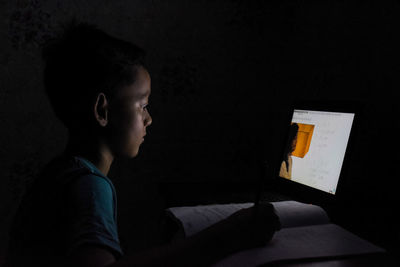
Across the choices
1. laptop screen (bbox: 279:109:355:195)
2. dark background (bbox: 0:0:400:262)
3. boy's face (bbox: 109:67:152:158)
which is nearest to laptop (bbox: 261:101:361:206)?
laptop screen (bbox: 279:109:355:195)

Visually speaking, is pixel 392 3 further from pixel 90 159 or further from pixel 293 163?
pixel 90 159

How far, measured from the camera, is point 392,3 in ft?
3.23

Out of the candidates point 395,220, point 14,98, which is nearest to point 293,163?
point 395,220

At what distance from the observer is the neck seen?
65 centimetres

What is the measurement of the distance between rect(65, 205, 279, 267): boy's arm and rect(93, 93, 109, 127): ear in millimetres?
285

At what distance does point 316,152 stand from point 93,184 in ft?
2.26

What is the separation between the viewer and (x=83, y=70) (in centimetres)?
62

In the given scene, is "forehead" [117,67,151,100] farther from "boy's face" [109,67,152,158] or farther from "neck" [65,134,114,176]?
"neck" [65,134,114,176]

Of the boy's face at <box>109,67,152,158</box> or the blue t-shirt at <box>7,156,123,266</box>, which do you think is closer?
the blue t-shirt at <box>7,156,123,266</box>

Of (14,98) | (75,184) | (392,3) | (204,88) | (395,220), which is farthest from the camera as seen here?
(204,88)

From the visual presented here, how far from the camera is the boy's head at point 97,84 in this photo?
629mm

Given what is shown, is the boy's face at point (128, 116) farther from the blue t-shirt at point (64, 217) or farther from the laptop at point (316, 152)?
the laptop at point (316, 152)

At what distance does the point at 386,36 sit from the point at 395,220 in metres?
0.57

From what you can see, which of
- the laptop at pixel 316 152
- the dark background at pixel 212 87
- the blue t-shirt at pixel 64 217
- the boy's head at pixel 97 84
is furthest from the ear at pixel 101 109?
the laptop at pixel 316 152
